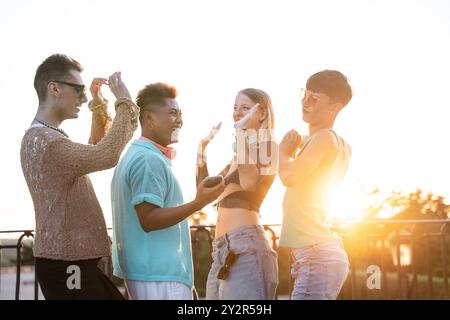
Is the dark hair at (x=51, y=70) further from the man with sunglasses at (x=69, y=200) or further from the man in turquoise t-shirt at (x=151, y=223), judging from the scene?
the man in turquoise t-shirt at (x=151, y=223)

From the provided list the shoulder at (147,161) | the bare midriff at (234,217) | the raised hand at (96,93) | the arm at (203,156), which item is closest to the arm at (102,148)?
the shoulder at (147,161)

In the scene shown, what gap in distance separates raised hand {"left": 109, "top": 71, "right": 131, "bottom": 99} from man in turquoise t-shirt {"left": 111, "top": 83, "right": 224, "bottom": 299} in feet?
0.85

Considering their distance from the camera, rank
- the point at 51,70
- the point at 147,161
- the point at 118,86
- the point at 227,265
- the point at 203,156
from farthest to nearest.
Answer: the point at 203,156 < the point at 227,265 < the point at 51,70 < the point at 118,86 < the point at 147,161

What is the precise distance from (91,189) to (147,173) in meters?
0.42

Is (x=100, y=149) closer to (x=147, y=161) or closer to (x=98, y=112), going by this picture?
(x=147, y=161)

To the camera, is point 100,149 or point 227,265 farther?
point 227,265

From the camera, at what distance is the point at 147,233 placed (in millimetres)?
3445

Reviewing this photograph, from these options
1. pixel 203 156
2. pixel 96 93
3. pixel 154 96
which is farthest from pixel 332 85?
pixel 96 93

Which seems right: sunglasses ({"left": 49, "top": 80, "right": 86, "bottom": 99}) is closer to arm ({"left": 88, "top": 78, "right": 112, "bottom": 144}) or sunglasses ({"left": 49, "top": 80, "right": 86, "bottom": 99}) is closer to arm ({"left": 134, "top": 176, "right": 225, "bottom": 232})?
arm ({"left": 88, "top": 78, "right": 112, "bottom": 144})

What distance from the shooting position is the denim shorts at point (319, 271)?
12.5 ft

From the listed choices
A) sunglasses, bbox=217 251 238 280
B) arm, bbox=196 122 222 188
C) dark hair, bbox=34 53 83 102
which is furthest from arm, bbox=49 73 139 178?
sunglasses, bbox=217 251 238 280

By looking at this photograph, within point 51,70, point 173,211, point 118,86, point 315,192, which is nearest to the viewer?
point 173,211

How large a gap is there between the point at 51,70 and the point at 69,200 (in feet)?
2.36

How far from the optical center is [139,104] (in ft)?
12.5
